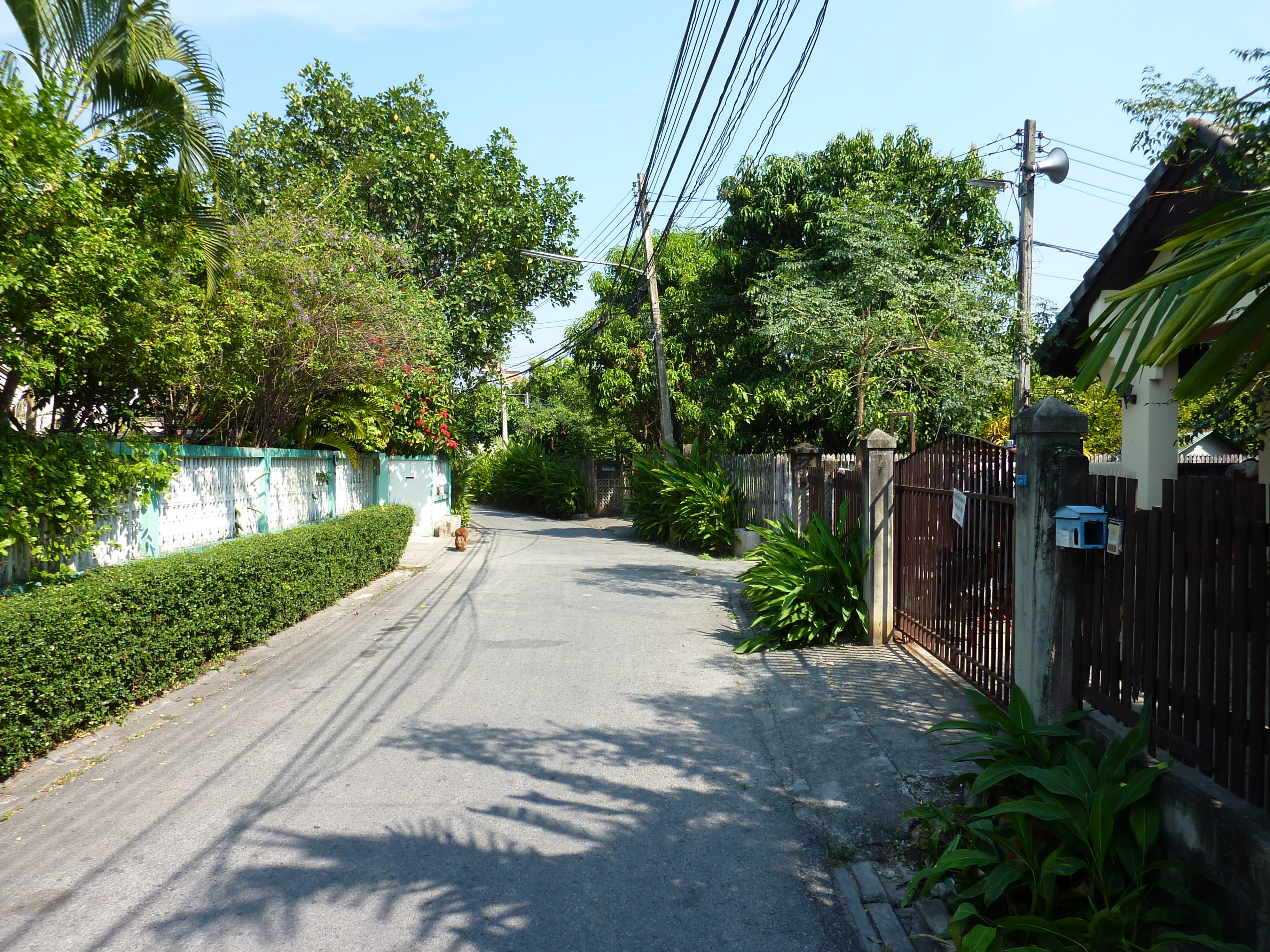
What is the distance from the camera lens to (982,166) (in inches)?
619

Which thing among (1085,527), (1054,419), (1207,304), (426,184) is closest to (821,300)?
(1054,419)

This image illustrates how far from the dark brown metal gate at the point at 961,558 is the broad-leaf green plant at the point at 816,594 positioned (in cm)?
47

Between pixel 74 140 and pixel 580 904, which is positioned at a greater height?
pixel 74 140

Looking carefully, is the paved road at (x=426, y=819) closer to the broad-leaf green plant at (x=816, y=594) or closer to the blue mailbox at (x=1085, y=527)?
the broad-leaf green plant at (x=816, y=594)

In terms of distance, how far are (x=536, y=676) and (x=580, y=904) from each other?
405 cm

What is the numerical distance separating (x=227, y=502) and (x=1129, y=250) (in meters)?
10.4

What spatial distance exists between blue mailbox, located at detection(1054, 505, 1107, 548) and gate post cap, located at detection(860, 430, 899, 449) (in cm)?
405

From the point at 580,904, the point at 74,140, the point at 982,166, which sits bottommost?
the point at 580,904

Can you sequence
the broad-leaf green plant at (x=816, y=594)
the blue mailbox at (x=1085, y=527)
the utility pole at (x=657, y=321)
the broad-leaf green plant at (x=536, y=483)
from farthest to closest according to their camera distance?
the broad-leaf green plant at (x=536, y=483)
the utility pole at (x=657, y=321)
the broad-leaf green plant at (x=816, y=594)
the blue mailbox at (x=1085, y=527)

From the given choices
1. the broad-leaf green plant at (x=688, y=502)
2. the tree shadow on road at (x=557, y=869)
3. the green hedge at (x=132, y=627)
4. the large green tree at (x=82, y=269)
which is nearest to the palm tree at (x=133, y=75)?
the large green tree at (x=82, y=269)

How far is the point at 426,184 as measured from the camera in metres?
20.2

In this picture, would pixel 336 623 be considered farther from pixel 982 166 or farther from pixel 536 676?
pixel 982 166

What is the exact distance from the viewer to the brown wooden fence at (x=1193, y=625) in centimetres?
307

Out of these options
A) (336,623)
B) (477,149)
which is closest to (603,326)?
(477,149)
